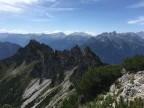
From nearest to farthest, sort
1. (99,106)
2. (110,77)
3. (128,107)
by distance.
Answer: (128,107) < (99,106) < (110,77)

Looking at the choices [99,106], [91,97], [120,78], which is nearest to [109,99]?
[99,106]

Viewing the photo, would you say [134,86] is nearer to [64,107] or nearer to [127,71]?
[127,71]

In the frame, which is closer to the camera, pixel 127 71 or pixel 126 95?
pixel 126 95

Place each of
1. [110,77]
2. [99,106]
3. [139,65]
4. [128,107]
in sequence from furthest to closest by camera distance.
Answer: [110,77] < [139,65] < [99,106] < [128,107]

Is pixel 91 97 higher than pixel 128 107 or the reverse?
the reverse

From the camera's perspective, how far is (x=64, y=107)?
3863 inches

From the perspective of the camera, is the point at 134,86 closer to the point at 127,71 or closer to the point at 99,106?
the point at 99,106

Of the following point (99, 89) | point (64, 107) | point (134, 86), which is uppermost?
point (134, 86)

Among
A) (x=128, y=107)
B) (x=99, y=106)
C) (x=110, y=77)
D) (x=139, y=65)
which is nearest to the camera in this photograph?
(x=128, y=107)

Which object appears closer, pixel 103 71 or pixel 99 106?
pixel 99 106

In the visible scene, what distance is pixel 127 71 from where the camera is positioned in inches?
3656

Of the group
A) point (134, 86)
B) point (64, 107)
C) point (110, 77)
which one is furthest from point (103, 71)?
point (134, 86)

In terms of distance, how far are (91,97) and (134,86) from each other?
24.2m

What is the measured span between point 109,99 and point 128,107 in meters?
12.4
